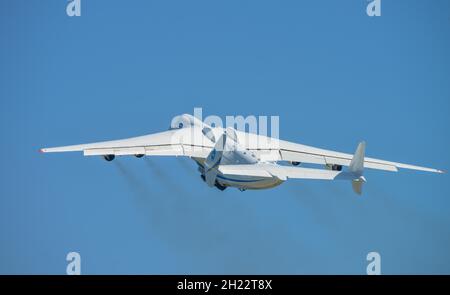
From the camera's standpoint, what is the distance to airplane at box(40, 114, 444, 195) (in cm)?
5144

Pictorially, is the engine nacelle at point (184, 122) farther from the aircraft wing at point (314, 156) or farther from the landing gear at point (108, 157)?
the landing gear at point (108, 157)

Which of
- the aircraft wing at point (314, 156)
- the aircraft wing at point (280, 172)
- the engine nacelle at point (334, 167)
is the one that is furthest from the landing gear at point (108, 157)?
the engine nacelle at point (334, 167)

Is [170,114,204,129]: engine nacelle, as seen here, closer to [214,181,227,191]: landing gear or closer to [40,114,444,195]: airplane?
[40,114,444,195]: airplane

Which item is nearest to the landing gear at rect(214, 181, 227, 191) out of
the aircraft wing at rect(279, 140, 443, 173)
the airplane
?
the airplane

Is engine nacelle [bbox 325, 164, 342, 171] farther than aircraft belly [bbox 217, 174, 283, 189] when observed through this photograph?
Yes

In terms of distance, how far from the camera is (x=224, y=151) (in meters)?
51.7

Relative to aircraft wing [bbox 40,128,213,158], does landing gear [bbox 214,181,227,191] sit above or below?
below

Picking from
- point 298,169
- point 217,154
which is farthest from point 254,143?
point 298,169

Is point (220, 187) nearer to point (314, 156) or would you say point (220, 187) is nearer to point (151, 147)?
point (151, 147)

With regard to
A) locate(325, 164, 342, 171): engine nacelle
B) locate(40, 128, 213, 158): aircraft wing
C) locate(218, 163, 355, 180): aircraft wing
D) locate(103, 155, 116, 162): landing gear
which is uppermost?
locate(40, 128, 213, 158): aircraft wing

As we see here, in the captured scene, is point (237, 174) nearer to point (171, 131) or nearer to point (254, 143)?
point (254, 143)

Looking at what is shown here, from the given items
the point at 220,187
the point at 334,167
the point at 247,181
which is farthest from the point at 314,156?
the point at 247,181

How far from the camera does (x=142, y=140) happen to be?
5750cm

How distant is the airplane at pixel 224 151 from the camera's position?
51438 millimetres
